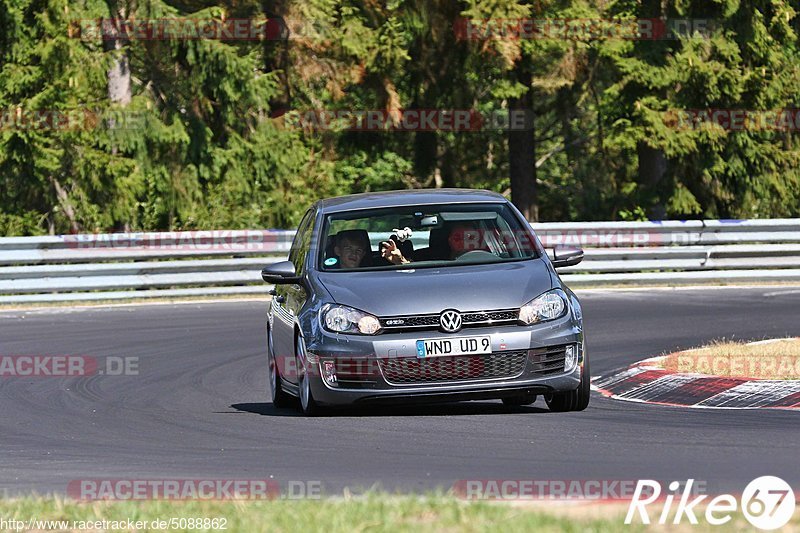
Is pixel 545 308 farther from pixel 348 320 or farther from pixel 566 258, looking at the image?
pixel 348 320

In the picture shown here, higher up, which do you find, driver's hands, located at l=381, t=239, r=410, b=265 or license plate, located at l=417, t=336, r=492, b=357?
driver's hands, located at l=381, t=239, r=410, b=265

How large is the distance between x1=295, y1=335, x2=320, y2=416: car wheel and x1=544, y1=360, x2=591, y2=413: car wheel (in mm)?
1611

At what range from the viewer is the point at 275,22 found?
32656 millimetres

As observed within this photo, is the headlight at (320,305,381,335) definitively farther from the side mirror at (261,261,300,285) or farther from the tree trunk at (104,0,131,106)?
the tree trunk at (104,0,131,106)

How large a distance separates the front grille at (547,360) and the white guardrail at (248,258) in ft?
45.2

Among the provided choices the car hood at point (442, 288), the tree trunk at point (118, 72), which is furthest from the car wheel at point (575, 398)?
the tree trunk at point (118, 72)

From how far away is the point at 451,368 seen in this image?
33.3 feet

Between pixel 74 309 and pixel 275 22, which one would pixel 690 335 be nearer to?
pixel 74 309

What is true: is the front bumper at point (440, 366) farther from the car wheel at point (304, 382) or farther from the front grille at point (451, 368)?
the car wheel at point (304, 382)

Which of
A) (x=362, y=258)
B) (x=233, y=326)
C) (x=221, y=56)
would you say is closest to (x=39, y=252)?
(x=233, y=326)

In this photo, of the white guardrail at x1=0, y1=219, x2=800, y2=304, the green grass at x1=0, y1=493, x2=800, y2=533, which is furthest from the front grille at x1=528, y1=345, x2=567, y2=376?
the white guardrail at x1=0, y1=219, x2=800, y2=304

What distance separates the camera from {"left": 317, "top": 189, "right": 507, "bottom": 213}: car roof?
38.3ft

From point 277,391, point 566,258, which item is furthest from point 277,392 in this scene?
point 566,258

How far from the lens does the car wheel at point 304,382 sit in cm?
1065
